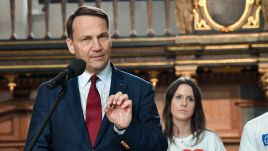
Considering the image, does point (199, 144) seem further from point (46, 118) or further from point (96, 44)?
point (46, 118)

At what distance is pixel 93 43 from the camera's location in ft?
7.32

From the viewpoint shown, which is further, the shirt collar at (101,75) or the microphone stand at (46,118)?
the shirt collar at (101,75)

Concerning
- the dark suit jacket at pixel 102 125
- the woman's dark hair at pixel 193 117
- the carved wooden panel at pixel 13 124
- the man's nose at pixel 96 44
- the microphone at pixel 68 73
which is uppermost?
the man's nose at pixel 96 44

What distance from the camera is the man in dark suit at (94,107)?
2.17 m

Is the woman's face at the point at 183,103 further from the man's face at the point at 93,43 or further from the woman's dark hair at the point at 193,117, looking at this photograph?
the man's face at the point at 93,43

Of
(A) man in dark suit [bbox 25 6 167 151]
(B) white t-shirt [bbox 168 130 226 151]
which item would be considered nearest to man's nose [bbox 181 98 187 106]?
(B) white t-shirt [bbox 168 130 226 151]

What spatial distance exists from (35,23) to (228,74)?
1.37 meters

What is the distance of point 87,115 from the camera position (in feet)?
7.34

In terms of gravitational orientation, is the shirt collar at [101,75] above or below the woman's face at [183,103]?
above

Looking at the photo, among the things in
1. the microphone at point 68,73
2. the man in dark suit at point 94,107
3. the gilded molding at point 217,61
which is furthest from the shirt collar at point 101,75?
the gilded molding at point 217,61

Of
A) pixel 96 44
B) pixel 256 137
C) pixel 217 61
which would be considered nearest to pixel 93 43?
pixel 96 44

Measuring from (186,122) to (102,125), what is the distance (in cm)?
175

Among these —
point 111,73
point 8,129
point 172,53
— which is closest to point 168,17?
point 172,53

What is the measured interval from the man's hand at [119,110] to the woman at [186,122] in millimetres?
1721
